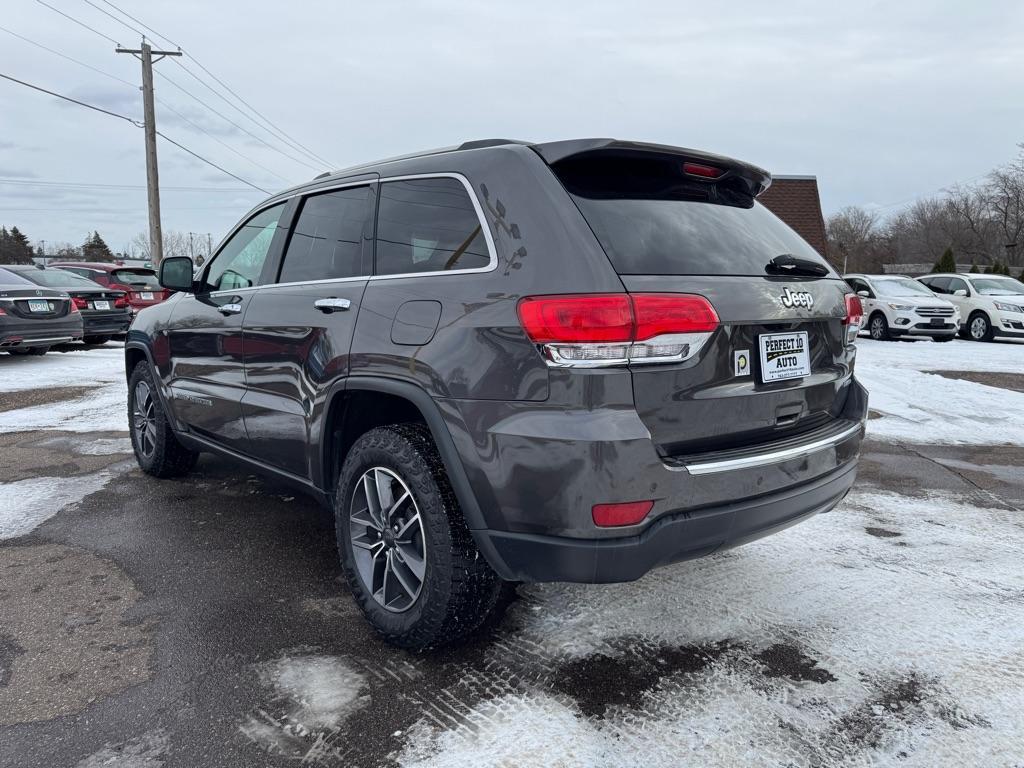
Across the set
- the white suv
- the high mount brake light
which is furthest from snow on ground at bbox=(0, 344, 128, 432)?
the white suv

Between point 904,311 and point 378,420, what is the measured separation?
1714cm

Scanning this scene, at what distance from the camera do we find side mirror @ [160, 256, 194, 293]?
4160 millimetres

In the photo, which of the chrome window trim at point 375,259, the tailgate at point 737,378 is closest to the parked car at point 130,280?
the chrome window trim at point 375,259

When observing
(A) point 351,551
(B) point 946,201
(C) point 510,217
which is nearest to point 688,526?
(C) point 510,217

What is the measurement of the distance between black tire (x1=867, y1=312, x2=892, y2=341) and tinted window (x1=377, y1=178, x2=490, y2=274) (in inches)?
681

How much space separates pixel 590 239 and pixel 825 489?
131cm

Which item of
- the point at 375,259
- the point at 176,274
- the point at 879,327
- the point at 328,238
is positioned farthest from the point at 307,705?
the point at 879,327

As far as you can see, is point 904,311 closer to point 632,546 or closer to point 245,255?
point 245,255

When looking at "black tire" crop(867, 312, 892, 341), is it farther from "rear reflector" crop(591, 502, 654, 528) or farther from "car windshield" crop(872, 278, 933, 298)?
"rear reflector" crop(591, 502, 654, 528)

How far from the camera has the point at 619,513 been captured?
218 centimetres

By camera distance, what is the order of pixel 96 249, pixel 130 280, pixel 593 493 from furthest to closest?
pixel 96 249
pixel 130 280
pixel 593 493

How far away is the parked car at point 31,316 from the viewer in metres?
10.5

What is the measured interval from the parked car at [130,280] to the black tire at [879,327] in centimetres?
1606

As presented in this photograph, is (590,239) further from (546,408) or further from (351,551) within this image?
(351,551)
